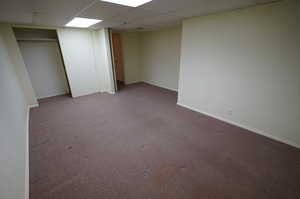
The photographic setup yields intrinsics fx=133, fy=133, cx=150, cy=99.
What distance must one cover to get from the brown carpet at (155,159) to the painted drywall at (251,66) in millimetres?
333

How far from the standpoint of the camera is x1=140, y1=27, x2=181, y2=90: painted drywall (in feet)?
15.4

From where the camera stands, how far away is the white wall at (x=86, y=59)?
4168mm

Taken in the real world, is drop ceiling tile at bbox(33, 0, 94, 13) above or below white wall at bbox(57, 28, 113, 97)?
above

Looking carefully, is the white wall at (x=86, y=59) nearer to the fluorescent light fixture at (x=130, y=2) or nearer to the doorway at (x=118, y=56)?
the doorway at (x=118, y=56)

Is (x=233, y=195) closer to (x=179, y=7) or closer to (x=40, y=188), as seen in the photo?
(x=40, y=188)

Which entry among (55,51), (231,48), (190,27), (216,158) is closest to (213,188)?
(216,158)

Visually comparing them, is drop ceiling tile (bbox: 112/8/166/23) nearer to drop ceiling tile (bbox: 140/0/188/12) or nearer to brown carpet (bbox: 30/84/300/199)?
drop ceiling tile (bbox: 140/0/188/12)

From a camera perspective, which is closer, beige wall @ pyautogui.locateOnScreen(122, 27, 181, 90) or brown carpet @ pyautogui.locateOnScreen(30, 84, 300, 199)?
brown carpet @ pyautogui.locateOnScreen(30, 84, 300, 199)

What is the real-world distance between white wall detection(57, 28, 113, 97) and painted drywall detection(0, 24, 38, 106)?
102cm

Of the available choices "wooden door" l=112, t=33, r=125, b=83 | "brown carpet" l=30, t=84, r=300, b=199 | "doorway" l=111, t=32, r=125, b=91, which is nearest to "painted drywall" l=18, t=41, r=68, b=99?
"brown carpet" l=30, t=84, r=300, b=199

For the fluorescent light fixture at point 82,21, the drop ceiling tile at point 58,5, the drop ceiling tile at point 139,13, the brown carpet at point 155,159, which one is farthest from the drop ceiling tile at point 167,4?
the brown carpet at point 155,159

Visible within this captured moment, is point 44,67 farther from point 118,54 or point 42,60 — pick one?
point 118,54

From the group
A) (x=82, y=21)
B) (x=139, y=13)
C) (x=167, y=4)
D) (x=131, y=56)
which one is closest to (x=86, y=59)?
(x=82, y=21)

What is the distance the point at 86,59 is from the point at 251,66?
4.67m
